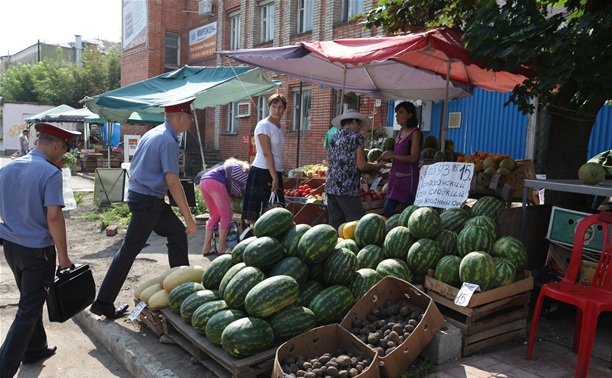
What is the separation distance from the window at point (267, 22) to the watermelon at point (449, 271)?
1596cm

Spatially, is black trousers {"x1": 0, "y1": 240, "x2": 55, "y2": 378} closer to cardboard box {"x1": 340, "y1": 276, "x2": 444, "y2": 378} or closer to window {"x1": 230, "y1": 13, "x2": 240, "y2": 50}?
cardboard box {"x1": 340, "y1": 276, "x2": 444, "y2": 378}

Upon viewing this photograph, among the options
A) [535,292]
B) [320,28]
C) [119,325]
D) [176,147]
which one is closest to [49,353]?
[119,325]

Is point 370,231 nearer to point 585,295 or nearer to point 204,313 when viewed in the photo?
point 204,313

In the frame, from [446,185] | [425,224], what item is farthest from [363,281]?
[446,185]

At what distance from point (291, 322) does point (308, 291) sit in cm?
42

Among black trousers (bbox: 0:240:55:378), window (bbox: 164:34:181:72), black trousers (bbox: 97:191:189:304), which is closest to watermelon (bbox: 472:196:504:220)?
black trousers (bbox: 97:191:189:304)

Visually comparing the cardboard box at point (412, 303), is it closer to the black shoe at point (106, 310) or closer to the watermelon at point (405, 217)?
the watermelon at point (405, 217)

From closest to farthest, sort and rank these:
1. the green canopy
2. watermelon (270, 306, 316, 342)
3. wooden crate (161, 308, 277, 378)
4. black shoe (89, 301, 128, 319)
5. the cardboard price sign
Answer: wooden crate (161, 308, 277, 378)
watermelon (270, 306, 316, 342)
black shoe (89, 301, 128, 319)
the cardboard price sign
the green canopy

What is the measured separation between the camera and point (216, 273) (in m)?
4.15

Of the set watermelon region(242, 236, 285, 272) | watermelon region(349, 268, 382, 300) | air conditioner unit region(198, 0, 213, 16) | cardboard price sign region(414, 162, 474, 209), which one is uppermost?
air conditioner unit region(198, 0, 213, 16)

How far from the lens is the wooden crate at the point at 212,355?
125 inches

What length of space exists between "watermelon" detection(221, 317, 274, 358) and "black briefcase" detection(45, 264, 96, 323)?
4.79ft

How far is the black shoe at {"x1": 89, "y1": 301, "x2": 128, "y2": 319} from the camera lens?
15.2ft

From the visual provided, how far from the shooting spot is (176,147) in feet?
15.2
